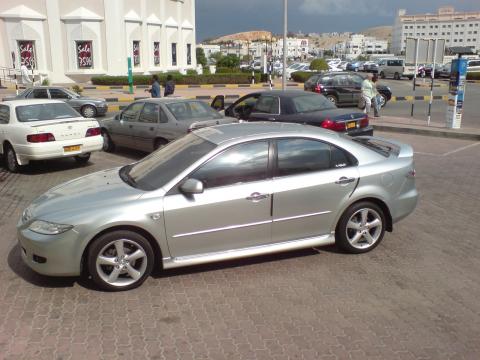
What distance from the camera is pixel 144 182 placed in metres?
4.97

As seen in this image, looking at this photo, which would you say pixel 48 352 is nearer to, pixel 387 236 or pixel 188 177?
pixel 188 177

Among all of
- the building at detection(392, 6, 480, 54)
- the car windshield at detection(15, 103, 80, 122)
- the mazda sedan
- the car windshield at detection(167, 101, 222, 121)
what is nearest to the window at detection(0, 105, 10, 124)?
the car windshield at detection(15, 103, 80, 122)

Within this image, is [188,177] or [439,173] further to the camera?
[439,173]

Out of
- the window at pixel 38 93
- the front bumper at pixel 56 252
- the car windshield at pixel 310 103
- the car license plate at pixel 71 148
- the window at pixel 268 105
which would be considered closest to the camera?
the front bumper at pixel 56 252

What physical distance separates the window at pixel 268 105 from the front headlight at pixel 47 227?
23.3 feet

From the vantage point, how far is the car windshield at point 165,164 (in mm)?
4887

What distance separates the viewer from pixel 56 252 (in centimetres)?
443

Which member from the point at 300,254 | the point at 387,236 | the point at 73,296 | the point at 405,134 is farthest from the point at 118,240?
the point at 405,134

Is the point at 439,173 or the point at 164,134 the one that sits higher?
the point at 164,134

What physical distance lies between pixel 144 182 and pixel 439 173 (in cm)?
673

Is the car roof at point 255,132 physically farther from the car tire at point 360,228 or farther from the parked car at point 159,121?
the parked car at point 159,121

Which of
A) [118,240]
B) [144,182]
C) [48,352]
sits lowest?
[48,352]

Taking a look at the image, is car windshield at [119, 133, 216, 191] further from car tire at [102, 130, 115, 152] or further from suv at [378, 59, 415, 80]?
suv at [378, 59, 415, 80]

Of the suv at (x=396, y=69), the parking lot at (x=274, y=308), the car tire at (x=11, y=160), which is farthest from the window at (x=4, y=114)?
the suv at (x=396, y=69)
